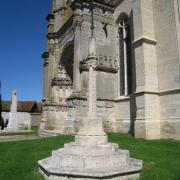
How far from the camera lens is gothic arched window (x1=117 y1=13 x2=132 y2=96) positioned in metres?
14.0

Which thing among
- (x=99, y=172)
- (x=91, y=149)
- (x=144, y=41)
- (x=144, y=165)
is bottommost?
(x=144, y=165)

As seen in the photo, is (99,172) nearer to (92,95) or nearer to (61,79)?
(92,95)

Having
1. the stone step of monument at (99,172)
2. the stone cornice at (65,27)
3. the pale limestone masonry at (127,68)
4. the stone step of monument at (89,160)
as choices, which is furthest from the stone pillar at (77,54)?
the stone step of monument at (99,172)

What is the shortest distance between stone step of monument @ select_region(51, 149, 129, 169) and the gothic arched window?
31.2 feet

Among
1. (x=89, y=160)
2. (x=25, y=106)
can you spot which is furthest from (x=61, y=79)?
(x=25, y=106)

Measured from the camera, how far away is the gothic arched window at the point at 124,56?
13992 mm

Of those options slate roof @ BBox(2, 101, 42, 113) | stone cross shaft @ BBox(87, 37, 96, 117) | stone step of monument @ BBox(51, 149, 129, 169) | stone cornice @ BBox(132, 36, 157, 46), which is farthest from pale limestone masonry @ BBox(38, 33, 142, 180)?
slate roof @ BBox(2, 101, 42, 113)

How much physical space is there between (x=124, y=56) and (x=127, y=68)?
2.70ft

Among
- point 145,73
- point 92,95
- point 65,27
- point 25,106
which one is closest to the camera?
point 92,95

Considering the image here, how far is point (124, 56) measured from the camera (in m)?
14.4

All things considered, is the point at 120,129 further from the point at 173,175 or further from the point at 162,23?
the point at 173,175

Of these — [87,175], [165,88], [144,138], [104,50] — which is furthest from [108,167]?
[104,50]

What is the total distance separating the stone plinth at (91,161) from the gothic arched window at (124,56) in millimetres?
9111

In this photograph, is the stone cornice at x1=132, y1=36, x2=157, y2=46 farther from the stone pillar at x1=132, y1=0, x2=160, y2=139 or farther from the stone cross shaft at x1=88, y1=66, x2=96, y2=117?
the stone cross shaft at x1=88, y1=66, x2=96, y2=117
